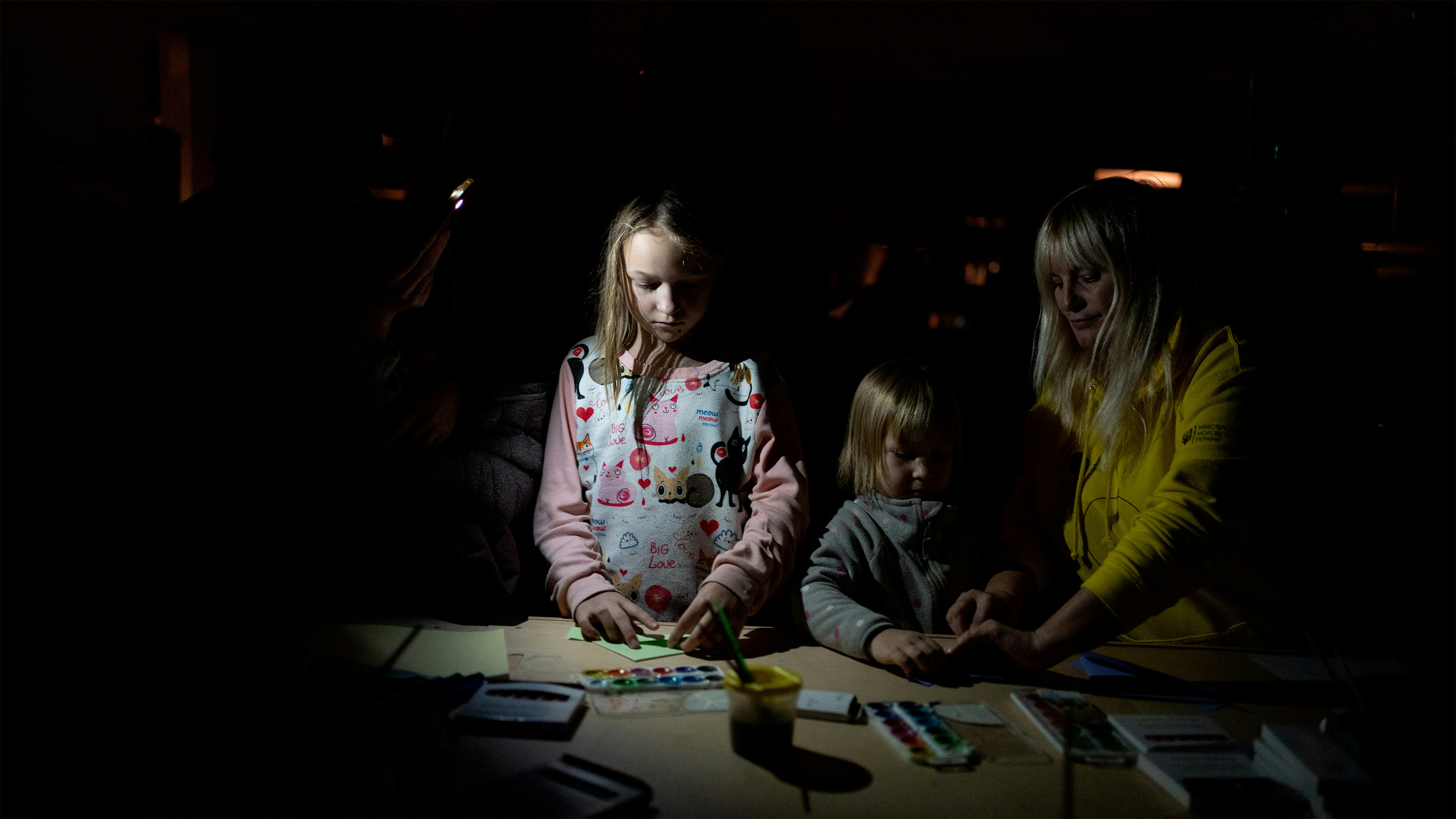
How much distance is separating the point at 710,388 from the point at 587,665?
0.64 meters

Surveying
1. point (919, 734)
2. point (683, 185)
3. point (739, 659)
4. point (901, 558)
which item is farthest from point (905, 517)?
point (683, 185)

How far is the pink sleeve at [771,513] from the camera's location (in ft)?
4.92

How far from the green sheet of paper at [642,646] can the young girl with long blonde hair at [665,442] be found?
0.37 feet

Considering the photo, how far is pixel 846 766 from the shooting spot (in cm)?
100

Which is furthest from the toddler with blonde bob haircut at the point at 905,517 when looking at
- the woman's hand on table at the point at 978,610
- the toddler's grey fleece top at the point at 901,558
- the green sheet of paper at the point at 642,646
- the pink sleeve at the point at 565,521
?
the pink sleeve at the point at 565,521

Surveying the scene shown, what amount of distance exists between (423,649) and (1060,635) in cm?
108

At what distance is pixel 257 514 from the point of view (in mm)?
1551

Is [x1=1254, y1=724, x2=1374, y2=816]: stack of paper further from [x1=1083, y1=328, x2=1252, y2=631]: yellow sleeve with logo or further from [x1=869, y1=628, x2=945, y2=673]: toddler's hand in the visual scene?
[x1=869, y1=628, x2=945, y2=673]: toddler's hand

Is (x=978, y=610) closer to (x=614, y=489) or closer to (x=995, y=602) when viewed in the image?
(x=995, y=602)

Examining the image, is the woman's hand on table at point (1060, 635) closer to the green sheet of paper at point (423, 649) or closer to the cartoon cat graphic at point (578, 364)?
the green sheet of paper at point (423, 649)

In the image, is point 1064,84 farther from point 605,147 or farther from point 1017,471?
point 605,147

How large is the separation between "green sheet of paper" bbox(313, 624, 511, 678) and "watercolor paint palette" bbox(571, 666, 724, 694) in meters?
0.16

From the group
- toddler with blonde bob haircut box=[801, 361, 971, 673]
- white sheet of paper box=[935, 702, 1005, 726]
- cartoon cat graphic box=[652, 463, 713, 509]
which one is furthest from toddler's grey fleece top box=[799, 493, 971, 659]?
white sheet of paper box=[935, 702, 1005, 726]

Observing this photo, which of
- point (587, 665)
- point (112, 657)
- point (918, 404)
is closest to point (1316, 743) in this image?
point (918, 404)
